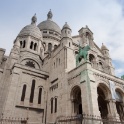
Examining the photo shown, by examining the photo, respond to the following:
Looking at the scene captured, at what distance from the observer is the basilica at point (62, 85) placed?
16.7 meters

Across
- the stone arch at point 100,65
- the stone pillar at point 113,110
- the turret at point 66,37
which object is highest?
the turret at point 66,37

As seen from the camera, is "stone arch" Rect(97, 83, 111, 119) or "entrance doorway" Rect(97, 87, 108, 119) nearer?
"stone arch" Rect(97, 83, 111, 119)

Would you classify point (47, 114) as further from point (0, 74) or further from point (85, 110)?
point (0, 74)

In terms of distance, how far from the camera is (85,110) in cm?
1450

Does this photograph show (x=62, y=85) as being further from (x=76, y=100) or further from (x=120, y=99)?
(x=120, y=99)

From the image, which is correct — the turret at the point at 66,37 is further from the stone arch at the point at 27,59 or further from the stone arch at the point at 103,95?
the stone arch at the point at 103,95

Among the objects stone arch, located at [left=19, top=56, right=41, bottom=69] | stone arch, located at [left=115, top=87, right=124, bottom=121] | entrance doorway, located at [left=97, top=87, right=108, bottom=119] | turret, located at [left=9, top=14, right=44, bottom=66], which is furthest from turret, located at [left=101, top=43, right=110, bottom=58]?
stone arch, located at [left=19, top=56, right=41, bottom=69]

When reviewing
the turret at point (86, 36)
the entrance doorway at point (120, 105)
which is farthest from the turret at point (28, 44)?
the entrance doorway at point (120, 105)

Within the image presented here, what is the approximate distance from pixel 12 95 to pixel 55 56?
9956 millimetres

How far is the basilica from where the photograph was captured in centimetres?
1673

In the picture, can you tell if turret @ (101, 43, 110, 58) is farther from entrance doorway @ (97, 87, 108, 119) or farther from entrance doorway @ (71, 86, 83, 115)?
entrance doorway @ (71, 86, 83, 115)

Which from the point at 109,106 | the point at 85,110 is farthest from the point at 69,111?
the point at 109,106

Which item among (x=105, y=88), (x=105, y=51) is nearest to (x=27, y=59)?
(x=105, y=88)

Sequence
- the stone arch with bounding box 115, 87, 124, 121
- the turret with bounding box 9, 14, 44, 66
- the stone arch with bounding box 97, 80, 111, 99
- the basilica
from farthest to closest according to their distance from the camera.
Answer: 1. the turret with bounding box 9, 14, 44, 66
2. the stone arch with bounding box 115, 87, 124, 121
3. the stone arch with bounding box 97, 80, 111, 99
4. the basilica
